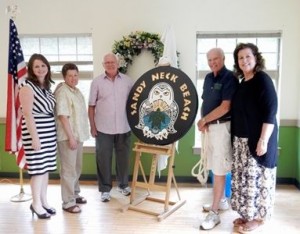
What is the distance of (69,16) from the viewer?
3.92m

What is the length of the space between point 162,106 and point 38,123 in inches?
46.1

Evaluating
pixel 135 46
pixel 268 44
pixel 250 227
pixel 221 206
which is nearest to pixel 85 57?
pixel 135 46

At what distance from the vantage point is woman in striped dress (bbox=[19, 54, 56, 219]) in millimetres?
2725

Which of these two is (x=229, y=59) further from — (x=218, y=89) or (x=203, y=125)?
(x=203, y=125)

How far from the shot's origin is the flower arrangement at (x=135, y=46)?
3727 mm

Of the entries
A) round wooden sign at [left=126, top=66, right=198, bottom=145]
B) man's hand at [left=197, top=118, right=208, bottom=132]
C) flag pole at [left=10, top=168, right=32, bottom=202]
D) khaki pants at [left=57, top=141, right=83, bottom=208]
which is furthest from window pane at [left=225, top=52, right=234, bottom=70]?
flag pole at [left=10, top=168, right=32, bottom=202]

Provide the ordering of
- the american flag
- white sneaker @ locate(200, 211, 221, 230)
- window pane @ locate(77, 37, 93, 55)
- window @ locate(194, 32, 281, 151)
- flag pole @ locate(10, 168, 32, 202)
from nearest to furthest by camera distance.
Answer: white sneaker @ locate(200, 211, 221, 230), the american flag, flag pole @ locate(10, 168, 32, 202), window @ locate(194, 32, 281, 151), window pane @ locate(77, 37, 93, 55)

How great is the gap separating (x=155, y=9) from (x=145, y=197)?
7.38 feet

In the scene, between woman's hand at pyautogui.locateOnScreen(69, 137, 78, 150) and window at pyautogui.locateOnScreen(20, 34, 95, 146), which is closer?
woman's hand at pyautogui.locateOnScreen(69, 137, 78, 150)

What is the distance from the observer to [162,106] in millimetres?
3066

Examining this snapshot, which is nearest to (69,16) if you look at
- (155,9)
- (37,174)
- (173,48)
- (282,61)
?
(155,9)

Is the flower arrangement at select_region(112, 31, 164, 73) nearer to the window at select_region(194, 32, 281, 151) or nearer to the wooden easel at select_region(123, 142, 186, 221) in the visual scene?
the window at select_region(194, 32, 281, 151)

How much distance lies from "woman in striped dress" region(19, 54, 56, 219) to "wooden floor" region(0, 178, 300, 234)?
0.28 metres

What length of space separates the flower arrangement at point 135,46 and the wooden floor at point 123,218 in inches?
63.9
